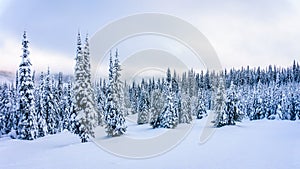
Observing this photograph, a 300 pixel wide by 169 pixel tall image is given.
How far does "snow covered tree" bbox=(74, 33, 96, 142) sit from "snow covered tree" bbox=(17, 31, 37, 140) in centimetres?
603

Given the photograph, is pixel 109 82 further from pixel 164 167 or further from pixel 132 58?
pixel 164 167

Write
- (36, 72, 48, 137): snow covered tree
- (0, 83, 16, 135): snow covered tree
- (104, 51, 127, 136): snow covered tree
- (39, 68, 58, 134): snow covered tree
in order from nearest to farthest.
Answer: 1. (104, 51, 127, 136): snow covered tree
2. (36, 72, 48, 137): snow covered tree
3. (39, 68, 58, 134): snow covered tree
4. (0, 83, 16, 135): snow covered tree

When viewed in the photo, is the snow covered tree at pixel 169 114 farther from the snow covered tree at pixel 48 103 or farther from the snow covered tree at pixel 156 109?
the snow covered tree at pixel 48 103

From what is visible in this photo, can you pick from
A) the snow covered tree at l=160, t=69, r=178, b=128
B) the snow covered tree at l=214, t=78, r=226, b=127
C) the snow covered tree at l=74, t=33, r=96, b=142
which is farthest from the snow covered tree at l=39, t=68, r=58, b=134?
the snow covered tree at l=214, t=78, r=226, b=127

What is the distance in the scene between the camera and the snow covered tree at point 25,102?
32500mm

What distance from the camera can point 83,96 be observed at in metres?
32.1

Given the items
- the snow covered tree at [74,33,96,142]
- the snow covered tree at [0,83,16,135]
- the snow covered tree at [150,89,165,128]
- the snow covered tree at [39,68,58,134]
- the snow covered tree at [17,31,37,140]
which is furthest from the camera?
the snow covered tree at [0,83,16,135]

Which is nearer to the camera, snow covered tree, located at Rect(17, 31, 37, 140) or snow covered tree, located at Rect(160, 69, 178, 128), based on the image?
snow covered tree, located at Rect(17, 31, 37, 140)

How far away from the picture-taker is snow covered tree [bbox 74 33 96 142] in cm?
3122

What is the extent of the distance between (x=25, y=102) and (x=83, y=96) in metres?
7.46

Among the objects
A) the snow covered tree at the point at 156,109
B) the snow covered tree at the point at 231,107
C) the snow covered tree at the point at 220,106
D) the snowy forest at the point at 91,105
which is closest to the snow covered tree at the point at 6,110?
the snowy forest at the point at 91,105

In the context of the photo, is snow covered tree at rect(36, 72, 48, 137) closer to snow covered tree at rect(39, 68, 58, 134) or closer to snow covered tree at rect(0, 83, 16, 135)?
snow covered tree at rect(39, 68, 58, 134)

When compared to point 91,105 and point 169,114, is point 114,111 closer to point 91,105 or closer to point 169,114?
point 91,105

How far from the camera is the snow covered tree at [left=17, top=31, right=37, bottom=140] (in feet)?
107
